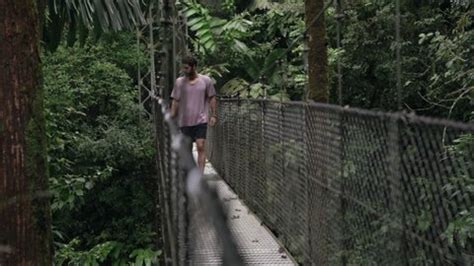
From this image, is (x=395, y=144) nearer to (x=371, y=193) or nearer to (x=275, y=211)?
(x=371, y=193)

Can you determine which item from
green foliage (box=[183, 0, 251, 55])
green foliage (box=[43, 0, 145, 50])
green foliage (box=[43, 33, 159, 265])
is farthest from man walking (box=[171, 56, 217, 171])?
green foliage (box=[183, 0, 251, 55])

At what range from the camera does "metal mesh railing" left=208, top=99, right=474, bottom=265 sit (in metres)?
2.13

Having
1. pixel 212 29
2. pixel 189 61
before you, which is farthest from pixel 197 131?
pixel 212 29

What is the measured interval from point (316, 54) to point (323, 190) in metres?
2.52

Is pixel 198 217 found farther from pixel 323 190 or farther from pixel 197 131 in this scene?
pixel 197 131

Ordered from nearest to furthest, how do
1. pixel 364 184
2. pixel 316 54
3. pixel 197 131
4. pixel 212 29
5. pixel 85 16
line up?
pixel 364 184 < pixel 316 54 < pixel 197 131 < pixel 85 16 < pixel 212 29

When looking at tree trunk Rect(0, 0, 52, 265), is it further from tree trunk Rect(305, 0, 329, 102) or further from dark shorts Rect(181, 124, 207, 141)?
tree trunk Rect(305, 0, 329, 102)

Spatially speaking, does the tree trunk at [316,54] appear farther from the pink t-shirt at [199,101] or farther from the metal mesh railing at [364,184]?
the pink t-shirt at [199,101]

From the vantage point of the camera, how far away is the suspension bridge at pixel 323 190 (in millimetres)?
1489

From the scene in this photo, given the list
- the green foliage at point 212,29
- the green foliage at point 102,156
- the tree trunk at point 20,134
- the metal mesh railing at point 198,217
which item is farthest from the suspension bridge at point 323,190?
the green foliage at point 212,29

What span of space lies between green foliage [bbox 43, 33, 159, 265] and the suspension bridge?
3740 mm

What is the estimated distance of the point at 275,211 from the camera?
5199 millimetres

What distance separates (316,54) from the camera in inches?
236

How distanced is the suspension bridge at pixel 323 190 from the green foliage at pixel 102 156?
3.74 m
